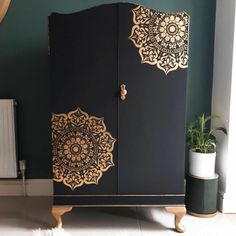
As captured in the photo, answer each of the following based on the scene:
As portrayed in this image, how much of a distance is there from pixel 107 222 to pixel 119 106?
32.1 inches

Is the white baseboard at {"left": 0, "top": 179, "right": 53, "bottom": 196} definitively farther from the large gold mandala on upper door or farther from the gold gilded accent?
the gold gilded accent

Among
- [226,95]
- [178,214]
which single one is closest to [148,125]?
[178,214]

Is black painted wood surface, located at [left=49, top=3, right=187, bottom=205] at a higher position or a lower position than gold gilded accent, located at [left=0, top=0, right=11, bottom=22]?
lower

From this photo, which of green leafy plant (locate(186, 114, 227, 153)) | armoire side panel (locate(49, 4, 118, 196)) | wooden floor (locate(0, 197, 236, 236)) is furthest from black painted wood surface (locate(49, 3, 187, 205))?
green leafy plant (locate(186, 114, 227, 153))

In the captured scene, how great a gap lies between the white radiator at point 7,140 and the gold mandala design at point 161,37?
3.64ft

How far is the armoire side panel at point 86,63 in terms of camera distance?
6.75ft

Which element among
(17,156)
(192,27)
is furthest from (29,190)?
(192,27)

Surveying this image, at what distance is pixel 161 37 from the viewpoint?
81.6 inches

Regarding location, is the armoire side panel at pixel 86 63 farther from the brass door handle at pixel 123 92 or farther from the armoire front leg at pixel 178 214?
the armoire front leg at pixel 178 214

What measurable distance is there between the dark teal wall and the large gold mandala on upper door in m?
0.61

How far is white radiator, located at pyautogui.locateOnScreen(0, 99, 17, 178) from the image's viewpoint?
260 cm

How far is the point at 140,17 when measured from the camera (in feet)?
6.72

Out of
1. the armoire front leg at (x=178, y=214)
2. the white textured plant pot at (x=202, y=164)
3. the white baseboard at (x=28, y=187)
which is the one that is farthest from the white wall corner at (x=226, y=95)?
the white baseboard at (x=28, y=187)

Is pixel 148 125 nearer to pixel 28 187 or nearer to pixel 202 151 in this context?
pixel 202 151
